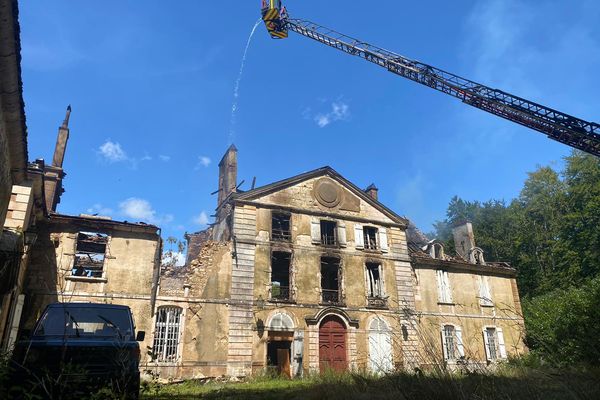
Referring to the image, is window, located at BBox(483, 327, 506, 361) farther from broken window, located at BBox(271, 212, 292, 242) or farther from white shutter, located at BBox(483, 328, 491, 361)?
broken window, located at BBox(271, 212, 292, 242)

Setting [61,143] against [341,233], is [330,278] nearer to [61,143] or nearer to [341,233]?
[341,233]

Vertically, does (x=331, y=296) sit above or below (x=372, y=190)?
below

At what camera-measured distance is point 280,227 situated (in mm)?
21781

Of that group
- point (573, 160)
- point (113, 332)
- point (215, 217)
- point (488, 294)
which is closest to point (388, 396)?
point (113, 332)

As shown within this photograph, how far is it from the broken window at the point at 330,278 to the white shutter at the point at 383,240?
290 cm

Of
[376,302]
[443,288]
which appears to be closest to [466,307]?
[443,288]

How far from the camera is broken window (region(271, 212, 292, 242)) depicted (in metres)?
21.3

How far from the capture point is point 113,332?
6938mm

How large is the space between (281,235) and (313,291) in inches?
127

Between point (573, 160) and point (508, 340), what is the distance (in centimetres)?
2162

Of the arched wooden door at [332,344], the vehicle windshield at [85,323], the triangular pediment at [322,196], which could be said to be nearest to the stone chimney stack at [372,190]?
the triangular pediment at [322,196]

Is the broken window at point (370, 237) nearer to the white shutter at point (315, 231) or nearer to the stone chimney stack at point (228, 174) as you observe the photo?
the white shutter at point (315, 231)

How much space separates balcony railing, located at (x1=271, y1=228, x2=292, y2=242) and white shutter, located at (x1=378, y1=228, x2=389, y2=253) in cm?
546

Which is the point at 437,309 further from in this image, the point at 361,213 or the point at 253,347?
the point at 253,347
